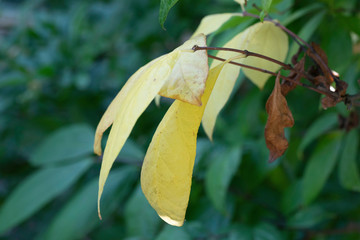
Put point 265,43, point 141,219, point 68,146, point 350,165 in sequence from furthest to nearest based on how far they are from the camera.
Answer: point 68,146, point 141,219, point 350,165, point 265,43

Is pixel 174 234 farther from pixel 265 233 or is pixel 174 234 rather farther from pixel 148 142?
pixel 148 142

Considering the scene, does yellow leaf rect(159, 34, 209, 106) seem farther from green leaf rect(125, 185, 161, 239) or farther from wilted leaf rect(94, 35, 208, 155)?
green leaf rect(125, 185, 161, 239)

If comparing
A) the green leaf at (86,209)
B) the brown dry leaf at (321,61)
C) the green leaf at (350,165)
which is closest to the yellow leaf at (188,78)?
the brown dry leaf at (321,61)

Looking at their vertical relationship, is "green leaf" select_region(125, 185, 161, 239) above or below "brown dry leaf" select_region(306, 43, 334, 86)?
below

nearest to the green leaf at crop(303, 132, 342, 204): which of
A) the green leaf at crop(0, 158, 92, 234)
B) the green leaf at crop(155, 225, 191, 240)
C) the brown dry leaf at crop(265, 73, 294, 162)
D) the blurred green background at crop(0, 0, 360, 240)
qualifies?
the blurred green background at crop(0, 0, 360, 240)

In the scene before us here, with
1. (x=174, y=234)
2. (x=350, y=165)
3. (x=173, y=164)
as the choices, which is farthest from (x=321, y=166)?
(x=173, y=164)

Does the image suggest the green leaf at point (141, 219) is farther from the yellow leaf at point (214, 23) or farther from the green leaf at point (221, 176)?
the yellow leaf at point (214, 23)
